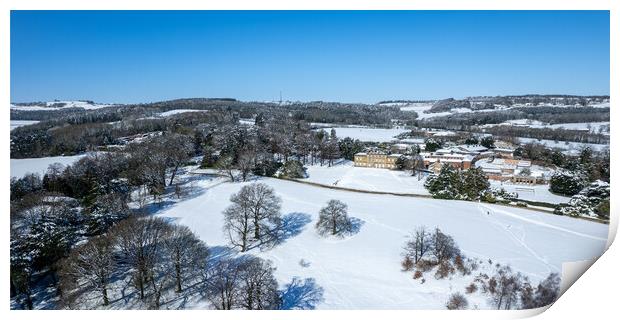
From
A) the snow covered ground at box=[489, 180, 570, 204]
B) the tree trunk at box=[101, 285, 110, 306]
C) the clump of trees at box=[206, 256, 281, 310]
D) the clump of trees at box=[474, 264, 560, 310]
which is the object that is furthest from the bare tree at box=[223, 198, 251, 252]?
the snow covered ground at box=[489, 180, 570, 204]

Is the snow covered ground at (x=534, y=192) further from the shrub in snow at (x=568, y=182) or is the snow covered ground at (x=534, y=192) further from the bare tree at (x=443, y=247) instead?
the bare tree at (x=443, y=247)

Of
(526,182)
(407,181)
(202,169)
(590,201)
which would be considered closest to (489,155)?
(526,182)

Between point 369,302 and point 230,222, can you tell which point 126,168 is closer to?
point 230,222

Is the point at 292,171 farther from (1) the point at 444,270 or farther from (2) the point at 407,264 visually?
(1) the point at 444,270

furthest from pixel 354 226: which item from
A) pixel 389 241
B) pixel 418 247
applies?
pixel 418 247

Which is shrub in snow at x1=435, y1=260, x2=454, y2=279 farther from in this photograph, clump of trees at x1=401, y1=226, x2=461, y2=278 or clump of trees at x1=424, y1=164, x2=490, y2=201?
clump of trees at x1=424, y1=164, x2=490, y2=201

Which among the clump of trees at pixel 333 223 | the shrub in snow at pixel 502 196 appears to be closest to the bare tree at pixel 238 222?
the clump of trees at pixel 333 223

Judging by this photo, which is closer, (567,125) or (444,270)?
(444,270)
